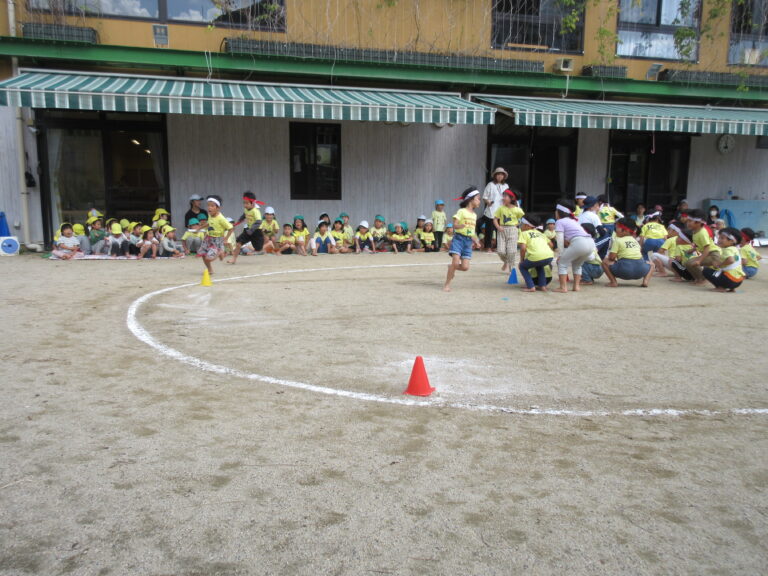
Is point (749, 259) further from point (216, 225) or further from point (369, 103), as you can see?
point (216, 225)

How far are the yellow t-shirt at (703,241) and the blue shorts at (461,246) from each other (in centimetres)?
386

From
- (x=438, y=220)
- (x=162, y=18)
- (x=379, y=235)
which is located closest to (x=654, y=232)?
(x=438, y=220)

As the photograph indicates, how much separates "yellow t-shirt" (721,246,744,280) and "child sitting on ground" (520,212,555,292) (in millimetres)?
2662

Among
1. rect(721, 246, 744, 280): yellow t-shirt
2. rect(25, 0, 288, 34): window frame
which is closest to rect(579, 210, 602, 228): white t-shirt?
rect(721, 246, 744, 280): yellow t-shirt

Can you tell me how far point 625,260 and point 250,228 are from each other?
7082 millimetres

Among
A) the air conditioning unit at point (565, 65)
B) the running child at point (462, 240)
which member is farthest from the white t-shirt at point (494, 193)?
the air conditioning unit at point (565, 65)

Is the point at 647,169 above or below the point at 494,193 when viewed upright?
above

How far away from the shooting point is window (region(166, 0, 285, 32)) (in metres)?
14.1

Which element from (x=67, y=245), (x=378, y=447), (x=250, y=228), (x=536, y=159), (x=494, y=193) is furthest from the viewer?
(x=536, y=159)

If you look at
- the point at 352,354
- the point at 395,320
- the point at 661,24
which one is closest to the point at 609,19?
the point at 661,24

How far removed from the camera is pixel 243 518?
2930mm

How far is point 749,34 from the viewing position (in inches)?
711

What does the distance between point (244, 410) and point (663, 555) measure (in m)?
2.69

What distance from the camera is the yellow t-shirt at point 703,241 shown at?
9.92 m
